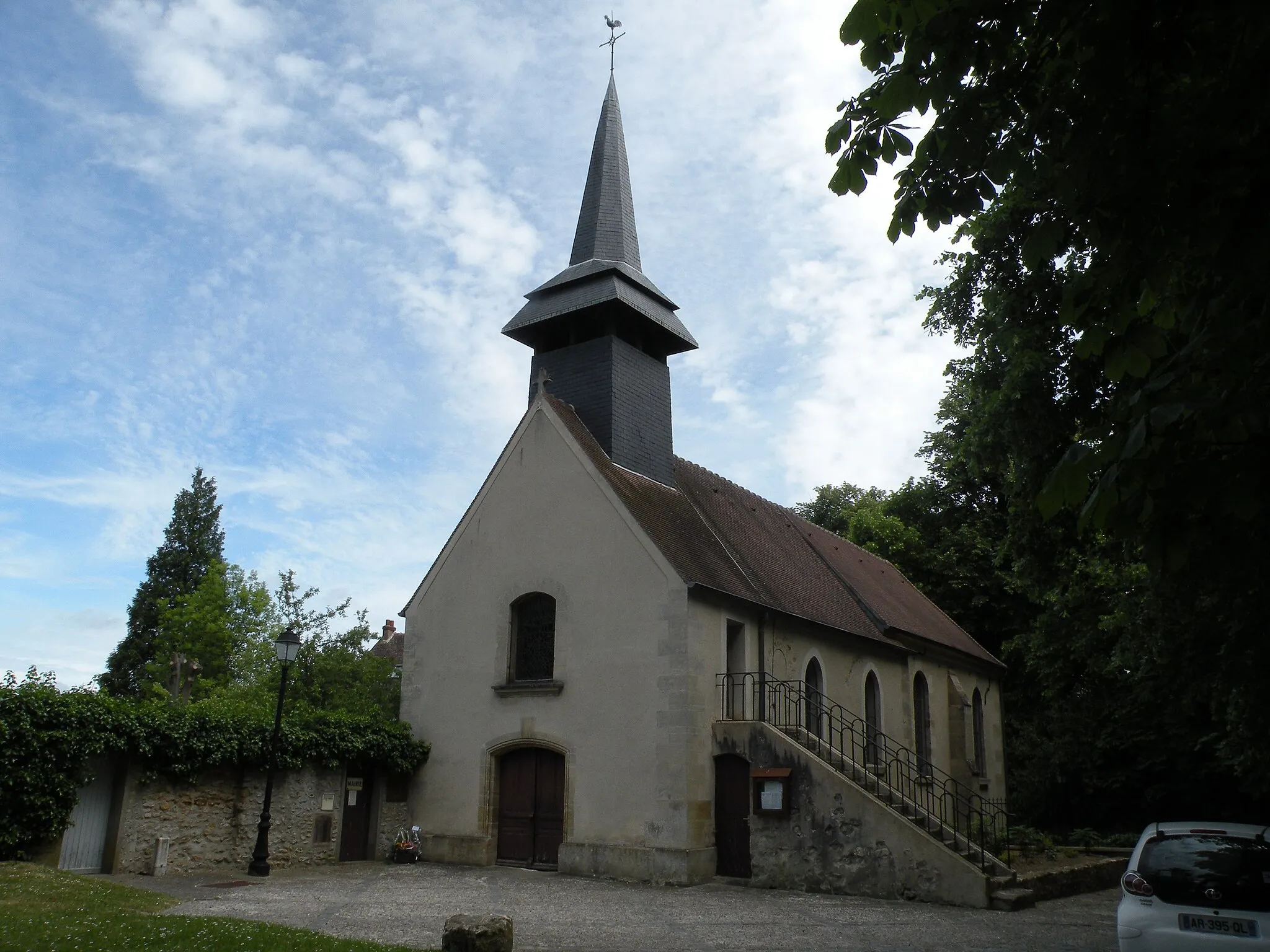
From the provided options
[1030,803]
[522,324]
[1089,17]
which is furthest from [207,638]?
[1089,17]

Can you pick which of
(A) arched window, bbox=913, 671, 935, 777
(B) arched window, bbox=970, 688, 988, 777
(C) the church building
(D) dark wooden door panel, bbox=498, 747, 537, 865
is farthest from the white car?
(B) arched window, bbox=970, 688, 988, 777

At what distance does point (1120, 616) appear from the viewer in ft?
48.9

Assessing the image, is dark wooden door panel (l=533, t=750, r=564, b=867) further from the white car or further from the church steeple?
the white car

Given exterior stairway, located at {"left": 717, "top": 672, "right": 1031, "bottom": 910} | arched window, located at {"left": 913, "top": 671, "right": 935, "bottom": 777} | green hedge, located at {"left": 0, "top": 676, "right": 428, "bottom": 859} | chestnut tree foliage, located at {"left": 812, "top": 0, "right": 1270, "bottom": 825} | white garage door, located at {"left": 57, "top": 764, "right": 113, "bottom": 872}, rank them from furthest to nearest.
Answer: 1. arched window, located at {"left": 913, "top": 671, "right": 935, "bottom": 777}
2. exterior stairway, located at {"left": 717, "top": 672, "right": 1031, "bottom": 910}
3. white garage door, located at {"left": 57, "top": 764, "right": 113, "bottom": 872}
4. green hedge, located at {"left": 0, "top": 676, "right": 428, "bottom": 859}
5. chestnut tree foliage, located at {"left": 812, "top": 0, "right": 1270, "bottom": 825}

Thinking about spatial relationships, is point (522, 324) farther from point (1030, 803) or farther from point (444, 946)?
point (1030, 803)

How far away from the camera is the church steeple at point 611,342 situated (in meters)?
20.6

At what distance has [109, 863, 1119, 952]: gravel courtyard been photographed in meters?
10.5

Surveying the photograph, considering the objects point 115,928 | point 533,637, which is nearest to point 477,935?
point 115,928

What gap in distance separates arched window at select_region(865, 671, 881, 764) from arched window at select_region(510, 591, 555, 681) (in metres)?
7.49

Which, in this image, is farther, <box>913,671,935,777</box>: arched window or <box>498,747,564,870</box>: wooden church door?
<box>913,671,935,777</box>: arched window

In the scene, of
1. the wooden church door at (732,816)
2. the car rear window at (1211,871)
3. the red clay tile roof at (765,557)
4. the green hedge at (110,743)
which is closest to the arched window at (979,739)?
the red clay tile roof at (765,557)

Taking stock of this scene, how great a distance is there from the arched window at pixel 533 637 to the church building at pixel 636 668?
0.16ft

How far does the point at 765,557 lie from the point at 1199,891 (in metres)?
14.0

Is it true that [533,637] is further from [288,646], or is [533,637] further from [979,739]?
[979,739]
